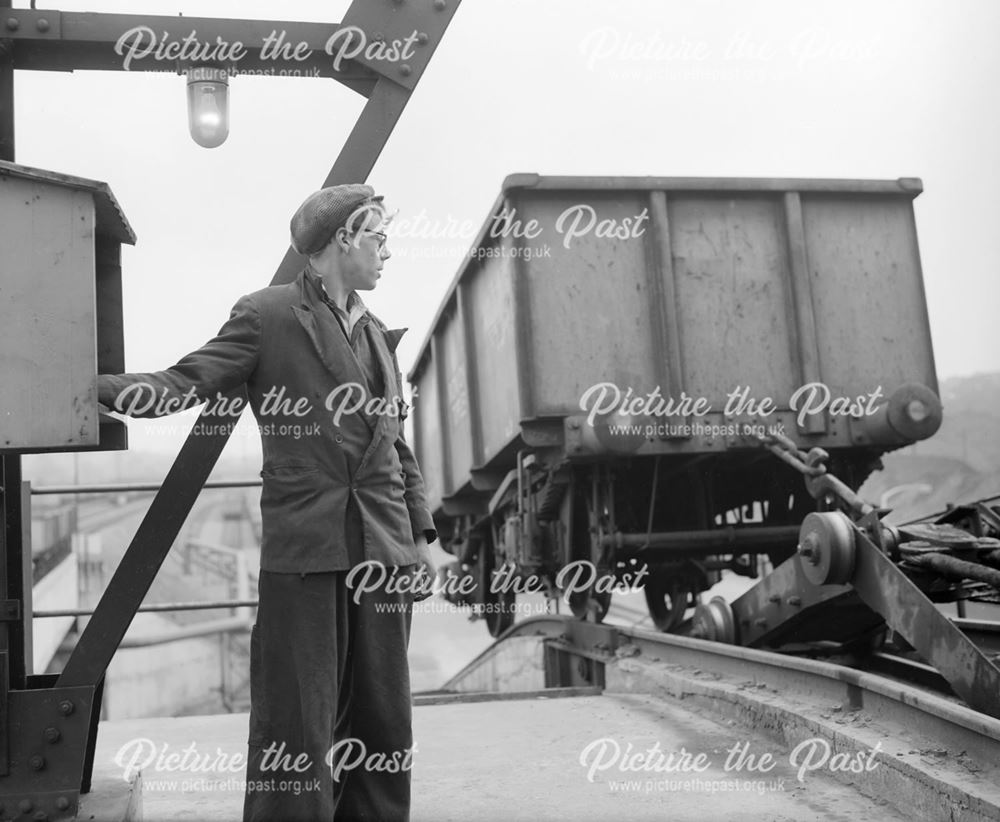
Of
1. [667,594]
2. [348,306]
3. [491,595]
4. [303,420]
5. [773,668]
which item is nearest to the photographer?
[303,420]

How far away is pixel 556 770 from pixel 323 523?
180 centimetres

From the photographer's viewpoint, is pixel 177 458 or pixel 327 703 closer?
pixel 327 703

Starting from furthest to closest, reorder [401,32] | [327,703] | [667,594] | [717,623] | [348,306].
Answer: [667,594] → [717,623] → [401,32] → [348,306] → [327,703]

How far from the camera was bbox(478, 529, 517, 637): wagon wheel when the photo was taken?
429 inches

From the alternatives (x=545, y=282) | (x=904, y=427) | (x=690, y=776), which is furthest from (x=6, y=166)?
(x=904, y=427)

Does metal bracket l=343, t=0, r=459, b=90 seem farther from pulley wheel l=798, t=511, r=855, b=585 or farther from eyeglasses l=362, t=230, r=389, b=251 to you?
pulley wheel l=798, t=511, r=855, b=585

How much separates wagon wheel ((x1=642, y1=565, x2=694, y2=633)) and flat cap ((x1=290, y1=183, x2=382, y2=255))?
5.44 m

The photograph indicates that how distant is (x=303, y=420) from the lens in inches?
105

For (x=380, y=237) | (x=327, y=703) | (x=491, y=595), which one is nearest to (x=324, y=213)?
(x=380, y=237)

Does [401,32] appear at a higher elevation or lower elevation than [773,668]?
higher

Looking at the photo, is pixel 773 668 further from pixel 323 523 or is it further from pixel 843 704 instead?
pixel 323 523

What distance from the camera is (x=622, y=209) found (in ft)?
22.6

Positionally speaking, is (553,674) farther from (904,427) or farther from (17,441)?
(17,441)

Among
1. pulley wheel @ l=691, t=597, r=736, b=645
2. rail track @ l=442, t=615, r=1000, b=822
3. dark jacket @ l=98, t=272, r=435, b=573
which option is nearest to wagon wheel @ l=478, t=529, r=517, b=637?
rail track @ l=442, t=615, r=1000, b=822
